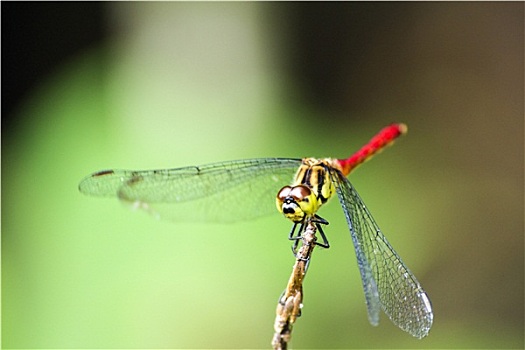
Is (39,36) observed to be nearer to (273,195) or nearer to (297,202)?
(273,195)

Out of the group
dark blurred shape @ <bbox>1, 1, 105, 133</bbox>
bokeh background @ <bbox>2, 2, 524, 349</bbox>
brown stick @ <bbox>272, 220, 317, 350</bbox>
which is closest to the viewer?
brown stick @ <bbox>272, 220, 317, 350</bbox>

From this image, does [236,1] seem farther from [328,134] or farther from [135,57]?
[328,134]

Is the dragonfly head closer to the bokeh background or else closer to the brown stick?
the brown stick

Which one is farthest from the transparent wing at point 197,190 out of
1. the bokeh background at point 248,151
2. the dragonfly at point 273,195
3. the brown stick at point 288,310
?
the bokeh background at point 248,151

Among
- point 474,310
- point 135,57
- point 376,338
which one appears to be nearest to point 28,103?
point 135,57

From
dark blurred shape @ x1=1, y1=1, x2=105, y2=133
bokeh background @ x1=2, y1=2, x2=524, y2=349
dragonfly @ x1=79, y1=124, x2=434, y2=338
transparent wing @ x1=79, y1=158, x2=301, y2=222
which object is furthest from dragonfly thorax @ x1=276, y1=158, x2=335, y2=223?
dark blurred shape @ x1=1, y1=1, x2=105, y2=133

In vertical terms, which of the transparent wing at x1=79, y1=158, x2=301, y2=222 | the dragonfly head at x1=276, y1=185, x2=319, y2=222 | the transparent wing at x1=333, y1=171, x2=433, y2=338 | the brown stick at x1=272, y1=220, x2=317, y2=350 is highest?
the transparent wing at x1=79, y1=158, x2=301, y2=222

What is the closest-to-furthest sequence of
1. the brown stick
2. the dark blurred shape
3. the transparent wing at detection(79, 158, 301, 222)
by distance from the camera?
the brown stick → the transparent wing at detection(79, 158, 301, 222) → the dark blurred shape
